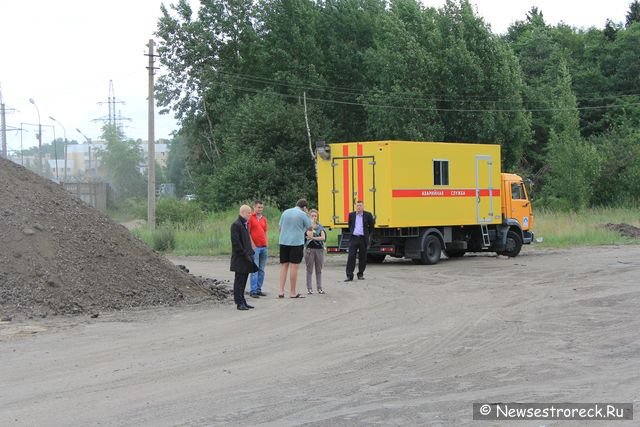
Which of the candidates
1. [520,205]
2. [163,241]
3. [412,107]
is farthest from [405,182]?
[412,107]

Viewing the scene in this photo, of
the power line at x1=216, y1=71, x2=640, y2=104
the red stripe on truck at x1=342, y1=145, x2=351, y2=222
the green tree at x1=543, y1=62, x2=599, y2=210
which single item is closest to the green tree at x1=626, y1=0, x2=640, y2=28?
the power line at x1=216, y1=71, x2=640, y2=104

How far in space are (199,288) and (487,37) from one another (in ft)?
121

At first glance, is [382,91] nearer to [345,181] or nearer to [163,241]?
[163,241]

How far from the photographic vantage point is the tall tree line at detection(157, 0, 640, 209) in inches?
1918

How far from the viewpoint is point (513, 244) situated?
27.4m

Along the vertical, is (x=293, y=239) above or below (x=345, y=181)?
below

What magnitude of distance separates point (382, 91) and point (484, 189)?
24.8 m

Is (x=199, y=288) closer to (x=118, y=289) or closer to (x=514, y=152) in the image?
(x=118, y=289)

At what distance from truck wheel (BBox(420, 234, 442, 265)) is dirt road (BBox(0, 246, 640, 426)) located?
22.6 feet

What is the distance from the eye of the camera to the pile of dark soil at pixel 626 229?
35.4m

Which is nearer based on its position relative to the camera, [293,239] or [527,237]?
[293,239]

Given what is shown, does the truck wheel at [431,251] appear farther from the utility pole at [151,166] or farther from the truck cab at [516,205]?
the utility pole at [151,166]

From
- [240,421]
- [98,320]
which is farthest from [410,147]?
[240,421]

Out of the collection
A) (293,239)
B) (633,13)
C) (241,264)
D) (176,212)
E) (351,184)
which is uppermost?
(633,13)
